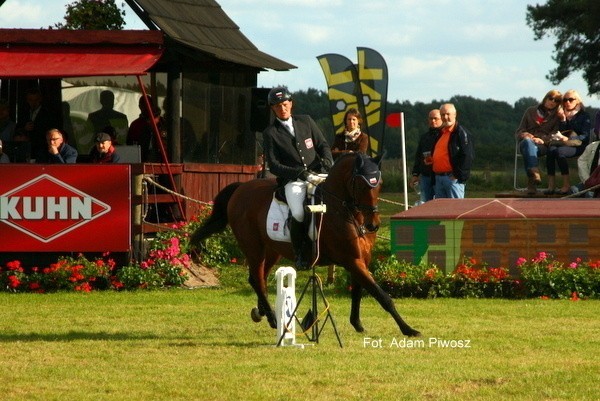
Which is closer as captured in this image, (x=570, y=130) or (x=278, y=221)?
(x=278, y=221)

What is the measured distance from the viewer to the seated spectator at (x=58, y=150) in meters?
20.5

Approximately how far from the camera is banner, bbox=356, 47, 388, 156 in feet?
82.8

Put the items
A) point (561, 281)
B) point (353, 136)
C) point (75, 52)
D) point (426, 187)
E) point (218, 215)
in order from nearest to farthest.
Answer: point (218, 215), point (561, 281), point (353, 136), point (75, 52), point (426, 187)

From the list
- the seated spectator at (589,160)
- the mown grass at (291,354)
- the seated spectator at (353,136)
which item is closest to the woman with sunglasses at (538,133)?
the seated spectator at (589,160)

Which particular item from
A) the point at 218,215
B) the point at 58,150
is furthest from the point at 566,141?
the point at 58,150

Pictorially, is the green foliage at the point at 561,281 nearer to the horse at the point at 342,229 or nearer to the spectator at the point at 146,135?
the horse at the point at 342,229

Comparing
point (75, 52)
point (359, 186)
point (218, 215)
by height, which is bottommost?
point (218, 215)

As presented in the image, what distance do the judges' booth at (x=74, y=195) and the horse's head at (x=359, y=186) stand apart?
689 cm

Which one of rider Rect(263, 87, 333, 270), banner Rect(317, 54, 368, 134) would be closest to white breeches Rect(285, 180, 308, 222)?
rider Rect(263, 87, 333, 270)

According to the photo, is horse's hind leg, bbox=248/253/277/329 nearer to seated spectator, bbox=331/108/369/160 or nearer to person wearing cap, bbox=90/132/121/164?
seated spectator, bbox=331/108/369/160

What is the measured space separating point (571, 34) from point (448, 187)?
101ft

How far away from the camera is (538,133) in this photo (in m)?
21.7

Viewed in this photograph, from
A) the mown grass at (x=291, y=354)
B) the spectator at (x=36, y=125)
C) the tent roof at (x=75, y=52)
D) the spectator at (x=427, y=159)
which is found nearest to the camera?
Answer: the mown grass at (x=291, y=354)

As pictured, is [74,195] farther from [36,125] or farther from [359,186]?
[359,186]
